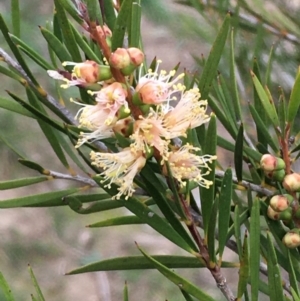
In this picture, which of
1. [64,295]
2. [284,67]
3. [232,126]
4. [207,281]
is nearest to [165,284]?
[207,281]

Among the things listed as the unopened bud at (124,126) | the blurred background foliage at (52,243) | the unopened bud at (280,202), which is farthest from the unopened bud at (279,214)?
the blurred background foliage at (52,243)

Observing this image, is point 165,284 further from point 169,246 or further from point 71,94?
point 71,94

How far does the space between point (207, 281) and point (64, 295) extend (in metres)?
0.44

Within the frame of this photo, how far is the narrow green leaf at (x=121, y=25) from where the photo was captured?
22 centimetres

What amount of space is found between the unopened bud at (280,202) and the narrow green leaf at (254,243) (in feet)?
0.12

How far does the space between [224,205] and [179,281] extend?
5 cm

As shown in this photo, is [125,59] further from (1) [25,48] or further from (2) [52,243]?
(2) [52,243]

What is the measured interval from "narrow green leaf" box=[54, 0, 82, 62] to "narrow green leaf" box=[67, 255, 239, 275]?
120 millimetres

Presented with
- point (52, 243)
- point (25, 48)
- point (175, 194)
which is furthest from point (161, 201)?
point (52, 243)

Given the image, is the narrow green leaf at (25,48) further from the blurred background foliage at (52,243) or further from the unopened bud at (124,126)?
the blurred background foliage at (52,243)

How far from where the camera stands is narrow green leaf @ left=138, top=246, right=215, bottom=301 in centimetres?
24

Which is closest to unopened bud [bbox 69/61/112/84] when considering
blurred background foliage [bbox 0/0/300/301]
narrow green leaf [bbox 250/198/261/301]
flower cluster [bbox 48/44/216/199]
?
flower cluster [bbox 48/44/216/199]

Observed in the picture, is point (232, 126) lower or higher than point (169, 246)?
higher

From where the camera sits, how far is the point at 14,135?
1215 millimetres
